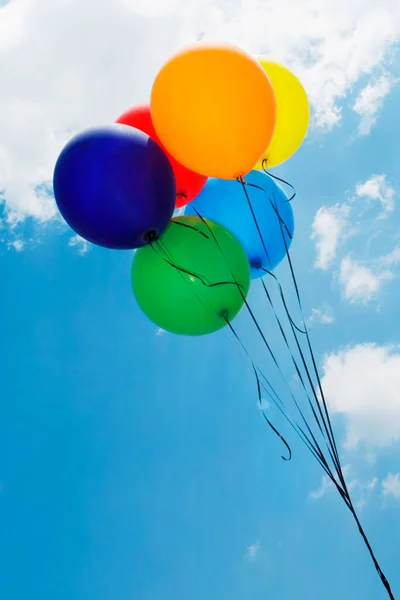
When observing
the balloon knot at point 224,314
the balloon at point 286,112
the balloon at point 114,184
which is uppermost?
the balloon at point 286,112

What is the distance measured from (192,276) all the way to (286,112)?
2.01 meters

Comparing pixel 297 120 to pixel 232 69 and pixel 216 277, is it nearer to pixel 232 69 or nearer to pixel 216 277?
pixel 232 69

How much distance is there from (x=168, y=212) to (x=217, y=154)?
607 mm

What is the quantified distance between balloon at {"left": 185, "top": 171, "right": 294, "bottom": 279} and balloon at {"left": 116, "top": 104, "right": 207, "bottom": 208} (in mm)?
187

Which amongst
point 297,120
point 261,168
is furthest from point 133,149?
point 297,120

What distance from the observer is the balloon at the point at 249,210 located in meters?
4.78

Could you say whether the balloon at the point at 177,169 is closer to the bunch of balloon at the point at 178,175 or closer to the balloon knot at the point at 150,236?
the bunch of balloon at the point at 178,175

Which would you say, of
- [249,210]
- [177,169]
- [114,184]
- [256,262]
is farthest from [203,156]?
[256,262]

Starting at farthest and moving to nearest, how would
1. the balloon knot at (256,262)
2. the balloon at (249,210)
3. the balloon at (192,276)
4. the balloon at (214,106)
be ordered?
1. the balloon knot at (256,262)
2. the balloon at (249,210)
3. the balloon at (192,276)
4. the balloon at (214,106)

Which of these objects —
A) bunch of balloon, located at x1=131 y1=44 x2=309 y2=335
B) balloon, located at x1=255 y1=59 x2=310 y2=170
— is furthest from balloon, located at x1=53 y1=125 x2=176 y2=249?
balloon, located at x1=255 y1=59 x2=310 y2=170

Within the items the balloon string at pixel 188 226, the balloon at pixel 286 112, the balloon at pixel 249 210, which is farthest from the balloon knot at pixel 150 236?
the balloon at pixel 286 112

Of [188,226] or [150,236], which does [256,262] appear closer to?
[188,226]

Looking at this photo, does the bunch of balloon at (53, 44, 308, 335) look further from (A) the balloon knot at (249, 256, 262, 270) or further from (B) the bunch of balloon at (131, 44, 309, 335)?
(A) the balloon knot at (249, 256, 262, 270)

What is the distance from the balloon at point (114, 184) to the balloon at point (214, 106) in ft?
0.96
